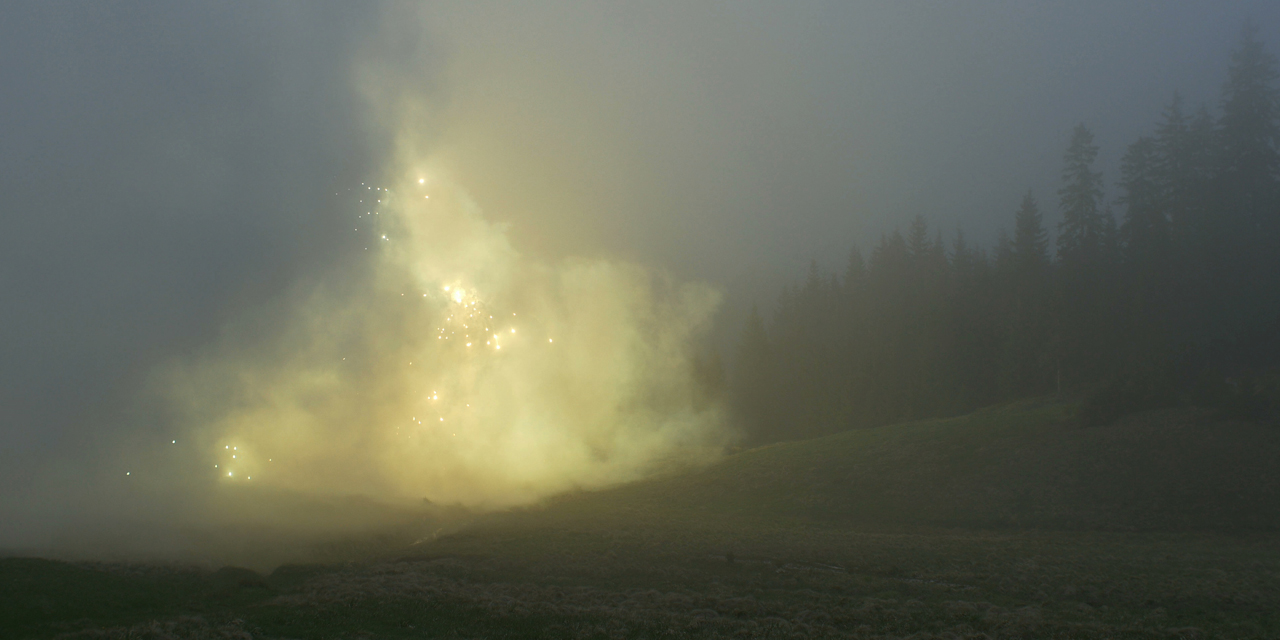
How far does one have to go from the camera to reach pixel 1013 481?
34406 millimetres

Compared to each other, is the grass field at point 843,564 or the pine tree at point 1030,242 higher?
the pine tree at point 1030,242

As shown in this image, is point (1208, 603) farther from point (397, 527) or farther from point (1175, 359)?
point (397, 527)

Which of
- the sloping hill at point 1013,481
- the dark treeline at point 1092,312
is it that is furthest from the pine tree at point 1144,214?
the sloping hill at point 1013,481

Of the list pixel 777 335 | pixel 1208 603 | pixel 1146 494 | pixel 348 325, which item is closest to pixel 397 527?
pixel 348 325

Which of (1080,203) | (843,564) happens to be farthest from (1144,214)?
(843,564)

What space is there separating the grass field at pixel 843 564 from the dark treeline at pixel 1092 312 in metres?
7.23

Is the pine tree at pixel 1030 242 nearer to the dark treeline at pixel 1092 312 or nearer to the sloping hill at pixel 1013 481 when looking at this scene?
the dark treeline at pixel 1092 312

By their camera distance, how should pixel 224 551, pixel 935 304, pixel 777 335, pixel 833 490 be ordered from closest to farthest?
pixel 224 551, pixel 833 490, pixel 935 304, pixel 777 335

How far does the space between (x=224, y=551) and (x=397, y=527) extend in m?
7.66

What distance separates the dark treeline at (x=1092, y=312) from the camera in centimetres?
4303

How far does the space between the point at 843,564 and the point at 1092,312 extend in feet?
135

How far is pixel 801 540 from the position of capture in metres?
28.2

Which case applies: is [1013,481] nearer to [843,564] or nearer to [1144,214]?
[843,564]

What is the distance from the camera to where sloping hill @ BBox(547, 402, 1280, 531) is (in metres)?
29.9
